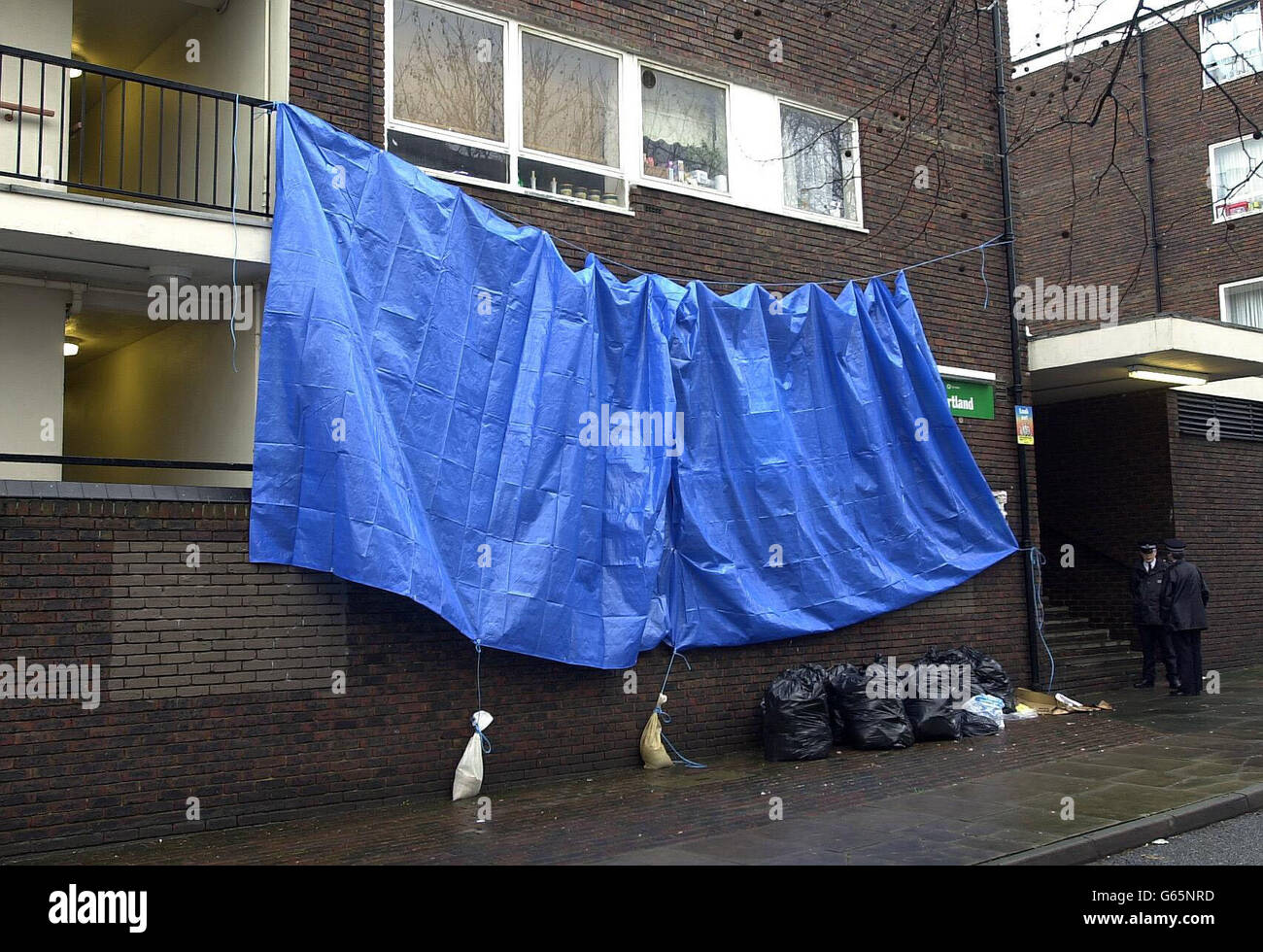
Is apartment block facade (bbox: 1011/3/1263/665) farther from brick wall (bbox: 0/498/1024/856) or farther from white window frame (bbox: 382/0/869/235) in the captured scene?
brick wall (bbox: 0/498/1024/856)

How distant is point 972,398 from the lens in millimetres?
13422

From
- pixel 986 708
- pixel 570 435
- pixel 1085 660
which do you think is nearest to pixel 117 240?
pixel 570 435

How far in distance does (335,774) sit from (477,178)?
5.08m

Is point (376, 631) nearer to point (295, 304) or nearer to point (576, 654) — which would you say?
point (576, 654)

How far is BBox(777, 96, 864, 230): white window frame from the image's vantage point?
12422 millimetres

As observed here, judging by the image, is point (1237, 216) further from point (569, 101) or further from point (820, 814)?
point (820, 814)

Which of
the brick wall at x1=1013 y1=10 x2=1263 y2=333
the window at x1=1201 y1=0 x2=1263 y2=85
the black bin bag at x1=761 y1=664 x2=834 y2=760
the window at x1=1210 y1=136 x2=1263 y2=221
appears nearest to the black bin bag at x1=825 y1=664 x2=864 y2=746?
the black bin bag at x1=761 y1=664 x2=834 y2=760

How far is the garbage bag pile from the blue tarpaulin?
592mm

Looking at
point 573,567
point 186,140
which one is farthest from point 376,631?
point 186,140

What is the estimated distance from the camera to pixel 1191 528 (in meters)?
16.4

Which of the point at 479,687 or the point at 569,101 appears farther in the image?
the point at 569,101

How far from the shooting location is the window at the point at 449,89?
32.9 feet

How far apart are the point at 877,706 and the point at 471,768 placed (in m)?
3.97

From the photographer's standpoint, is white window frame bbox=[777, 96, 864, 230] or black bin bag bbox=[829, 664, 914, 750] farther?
white window frame bbox=[777, 96, 864, 230]
